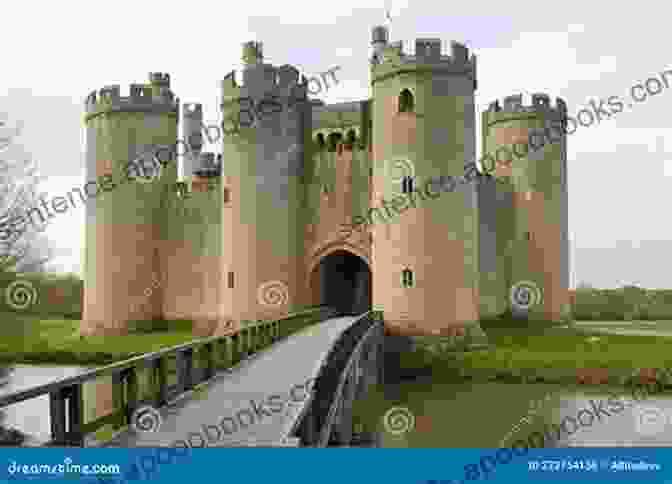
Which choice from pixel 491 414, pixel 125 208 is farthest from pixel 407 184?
pixel 125 208

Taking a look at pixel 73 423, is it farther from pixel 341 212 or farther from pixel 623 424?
pixel 341 212

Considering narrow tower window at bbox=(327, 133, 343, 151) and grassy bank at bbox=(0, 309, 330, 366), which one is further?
narrow tower window at bbox=(327, 133, 343, 151)

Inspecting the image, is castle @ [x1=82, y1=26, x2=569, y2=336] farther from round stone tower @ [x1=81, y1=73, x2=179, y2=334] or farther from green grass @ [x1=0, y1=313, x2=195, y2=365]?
green grass @ [x1=0, y1=313, x2=195, y2=365]

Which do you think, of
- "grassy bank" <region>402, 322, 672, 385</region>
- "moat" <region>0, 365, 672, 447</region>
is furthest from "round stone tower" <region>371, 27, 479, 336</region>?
"moat" <region>0, 365, 672, 447</region>

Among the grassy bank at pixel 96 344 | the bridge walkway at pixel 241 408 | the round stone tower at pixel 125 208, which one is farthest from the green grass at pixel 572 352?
the round stone tower at pixel 125 208

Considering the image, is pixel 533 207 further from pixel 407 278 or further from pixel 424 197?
pixel 407 278

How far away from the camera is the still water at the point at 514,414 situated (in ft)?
52.5

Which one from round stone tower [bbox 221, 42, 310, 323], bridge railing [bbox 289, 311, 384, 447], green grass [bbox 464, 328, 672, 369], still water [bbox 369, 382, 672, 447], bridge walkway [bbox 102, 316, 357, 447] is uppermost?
round stone tower [bbox 221, 42, 310, 323]

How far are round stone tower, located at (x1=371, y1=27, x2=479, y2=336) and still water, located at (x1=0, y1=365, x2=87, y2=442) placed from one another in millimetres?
10425

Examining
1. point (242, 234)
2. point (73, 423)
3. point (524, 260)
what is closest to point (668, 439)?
point (73, 423)

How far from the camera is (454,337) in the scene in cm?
2612

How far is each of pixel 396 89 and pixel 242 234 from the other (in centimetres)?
824

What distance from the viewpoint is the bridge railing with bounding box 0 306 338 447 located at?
27.4 feet

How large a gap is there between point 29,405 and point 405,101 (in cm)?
1516
